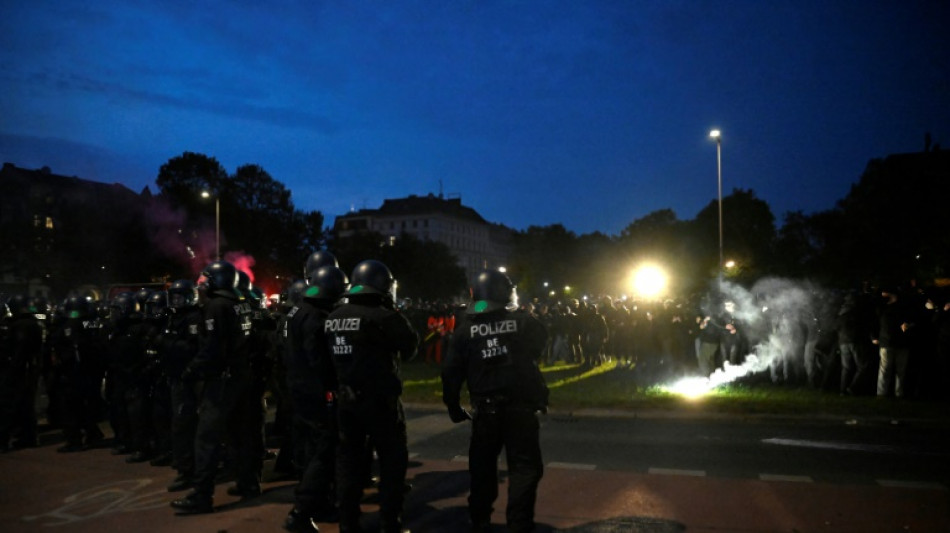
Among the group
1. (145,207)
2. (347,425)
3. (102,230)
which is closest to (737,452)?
(347,425)

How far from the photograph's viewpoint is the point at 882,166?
43.0m

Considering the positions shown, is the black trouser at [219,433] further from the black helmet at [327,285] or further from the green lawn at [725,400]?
the green lawn at [725,400]

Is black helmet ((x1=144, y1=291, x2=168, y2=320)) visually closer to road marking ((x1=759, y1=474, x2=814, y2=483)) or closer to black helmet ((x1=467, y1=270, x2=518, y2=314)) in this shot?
black helmet ((x1=467, y1=270, x2=518, y2=314))

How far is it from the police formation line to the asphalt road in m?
0.42

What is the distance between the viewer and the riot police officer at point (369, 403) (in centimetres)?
520

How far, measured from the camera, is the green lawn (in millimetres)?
10539

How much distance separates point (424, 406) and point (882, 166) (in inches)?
1619

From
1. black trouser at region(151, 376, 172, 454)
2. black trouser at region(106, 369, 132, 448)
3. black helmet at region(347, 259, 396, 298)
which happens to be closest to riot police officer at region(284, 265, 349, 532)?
black helmet at region(347, 259, 396, 298)

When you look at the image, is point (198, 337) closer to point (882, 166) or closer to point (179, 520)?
point (179, 520)

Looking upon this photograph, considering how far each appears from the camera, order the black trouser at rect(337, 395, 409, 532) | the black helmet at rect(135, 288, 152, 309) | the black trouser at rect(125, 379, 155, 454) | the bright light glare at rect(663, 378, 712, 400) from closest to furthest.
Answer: the black trouser at rect(337, 395, 409, 532) → the black trouser at rect(125, 379, 155, 454) → the black helmet at rect(135, 288, 152, 309) → the bright light glare at rect(663, 378, 712, 400)

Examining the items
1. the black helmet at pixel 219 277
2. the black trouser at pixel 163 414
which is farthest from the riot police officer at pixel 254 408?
the black trouser at pixel 163 414

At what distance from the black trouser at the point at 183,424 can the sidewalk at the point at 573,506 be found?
0.36 metres

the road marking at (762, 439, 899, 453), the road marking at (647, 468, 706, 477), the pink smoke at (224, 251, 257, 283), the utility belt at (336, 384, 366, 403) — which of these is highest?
the pink smoke at (224, 251, 257, 283)

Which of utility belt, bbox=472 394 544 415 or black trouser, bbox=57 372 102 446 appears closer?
utility belt, bbox=472 394 544 415
